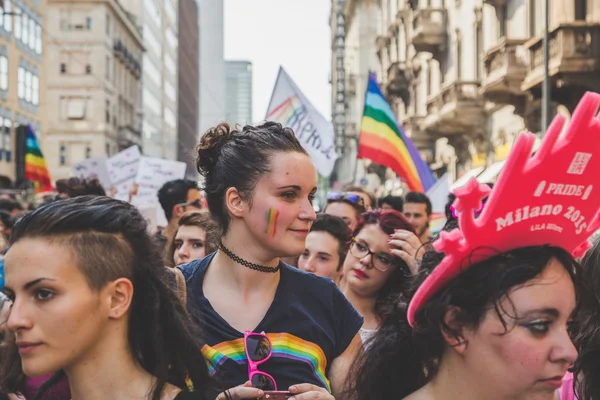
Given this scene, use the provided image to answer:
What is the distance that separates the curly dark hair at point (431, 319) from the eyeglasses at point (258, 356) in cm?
30

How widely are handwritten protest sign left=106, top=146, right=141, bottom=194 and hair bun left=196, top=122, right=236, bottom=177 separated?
35.3 feet

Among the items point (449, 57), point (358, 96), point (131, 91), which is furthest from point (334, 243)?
point (131, 91)

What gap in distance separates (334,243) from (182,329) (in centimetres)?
307

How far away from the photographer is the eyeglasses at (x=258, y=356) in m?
3.15

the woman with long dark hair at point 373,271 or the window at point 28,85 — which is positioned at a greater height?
the window at point 28,85

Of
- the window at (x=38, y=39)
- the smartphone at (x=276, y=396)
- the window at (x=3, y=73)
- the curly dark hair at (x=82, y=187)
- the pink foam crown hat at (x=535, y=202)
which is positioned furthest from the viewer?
the window at (x=38, y=39)

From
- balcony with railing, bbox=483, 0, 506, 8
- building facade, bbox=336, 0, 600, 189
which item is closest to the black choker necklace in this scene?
building facade, bbox=336, 0, 600, 189

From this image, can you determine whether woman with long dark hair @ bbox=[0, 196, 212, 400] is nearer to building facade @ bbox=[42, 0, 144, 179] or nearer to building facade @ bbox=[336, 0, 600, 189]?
building facade @ bbox=[336, 0, 600, 189]

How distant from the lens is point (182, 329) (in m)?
2.73

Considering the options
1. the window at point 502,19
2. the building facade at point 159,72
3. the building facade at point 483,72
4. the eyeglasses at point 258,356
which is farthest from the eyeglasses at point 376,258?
the building facade at point 159,72

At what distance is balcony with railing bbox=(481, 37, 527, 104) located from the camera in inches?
833

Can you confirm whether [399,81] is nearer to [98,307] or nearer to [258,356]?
[258,356]

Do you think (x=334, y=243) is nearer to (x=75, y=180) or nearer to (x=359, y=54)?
(x=75, y=180)

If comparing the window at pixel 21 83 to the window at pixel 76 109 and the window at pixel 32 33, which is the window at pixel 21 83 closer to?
the window at pixel 32 33
